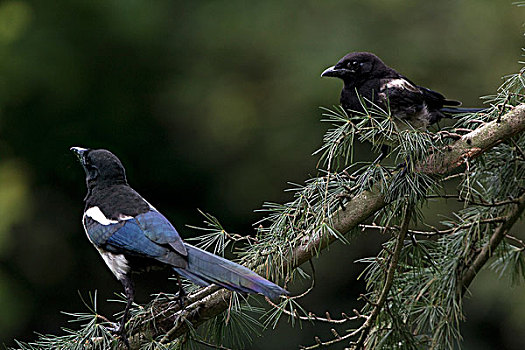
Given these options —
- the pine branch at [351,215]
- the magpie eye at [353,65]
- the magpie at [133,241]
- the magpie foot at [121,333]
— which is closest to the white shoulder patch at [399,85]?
the magpie eye at [353,65]

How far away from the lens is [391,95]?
2344mm

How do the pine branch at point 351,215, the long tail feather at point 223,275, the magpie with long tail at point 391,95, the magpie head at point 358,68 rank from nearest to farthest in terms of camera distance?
the long tail feather at point 223,275 → the pine branch at point 351,215 → the magpie with long tail at point 391,95 → the magpie head at point 358,68

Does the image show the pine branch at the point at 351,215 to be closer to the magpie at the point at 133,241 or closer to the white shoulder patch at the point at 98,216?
the magpie at the point at 133,241

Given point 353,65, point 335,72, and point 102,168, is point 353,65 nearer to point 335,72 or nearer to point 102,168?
point 335,72

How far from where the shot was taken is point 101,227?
2.05 meters

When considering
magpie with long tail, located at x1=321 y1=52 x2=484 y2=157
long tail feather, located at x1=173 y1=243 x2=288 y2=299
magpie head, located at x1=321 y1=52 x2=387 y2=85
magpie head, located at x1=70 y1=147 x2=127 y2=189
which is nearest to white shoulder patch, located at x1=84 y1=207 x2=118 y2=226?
magpie head, located at x1=70 y1=147 x2=127 y2=189

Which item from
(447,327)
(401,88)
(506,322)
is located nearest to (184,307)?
(447,327)

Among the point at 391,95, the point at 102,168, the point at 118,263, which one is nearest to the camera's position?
the point at 118,263

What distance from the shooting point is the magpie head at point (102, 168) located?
7.18 ft

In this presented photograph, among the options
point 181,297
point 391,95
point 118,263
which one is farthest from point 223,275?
point 391,95

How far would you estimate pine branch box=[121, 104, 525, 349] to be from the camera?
66.7 inches

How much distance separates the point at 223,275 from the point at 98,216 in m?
0.61

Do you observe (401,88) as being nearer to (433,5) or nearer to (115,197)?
(115,197)

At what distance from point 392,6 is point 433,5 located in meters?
0.28
